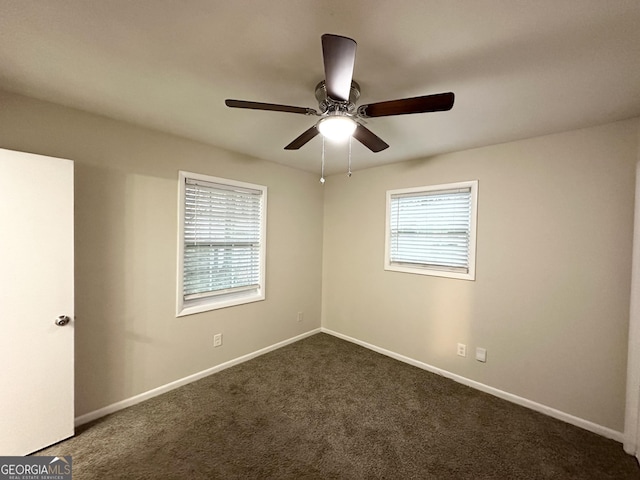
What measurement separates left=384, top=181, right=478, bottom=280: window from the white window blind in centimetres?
172

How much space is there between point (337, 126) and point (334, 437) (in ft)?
7.22

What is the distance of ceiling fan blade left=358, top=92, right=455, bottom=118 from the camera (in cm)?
123

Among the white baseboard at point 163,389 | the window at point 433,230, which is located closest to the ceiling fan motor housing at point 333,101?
the window at point 433,230

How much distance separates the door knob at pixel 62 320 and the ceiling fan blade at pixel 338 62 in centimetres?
230

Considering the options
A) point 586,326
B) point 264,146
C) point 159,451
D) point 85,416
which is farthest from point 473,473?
point 264,146

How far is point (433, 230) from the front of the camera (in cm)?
303

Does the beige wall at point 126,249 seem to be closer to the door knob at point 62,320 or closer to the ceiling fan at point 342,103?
the door knob at point 62,320

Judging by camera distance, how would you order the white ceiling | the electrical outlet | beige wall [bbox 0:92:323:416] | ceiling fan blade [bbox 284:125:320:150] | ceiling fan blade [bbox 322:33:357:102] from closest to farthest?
ceiling fan blade [bbox 322:33:357:102] < the white ceiling < ceiling fan blade [bbox 284:125:320:150] < beige wall [bbox 0:92:323:416] < the electrical outlet

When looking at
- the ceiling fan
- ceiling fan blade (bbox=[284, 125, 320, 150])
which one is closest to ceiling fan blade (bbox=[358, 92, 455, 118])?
the ceiling fan

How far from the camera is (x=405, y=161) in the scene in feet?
10.5

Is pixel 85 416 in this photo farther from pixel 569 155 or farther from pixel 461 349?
pixel 569 155

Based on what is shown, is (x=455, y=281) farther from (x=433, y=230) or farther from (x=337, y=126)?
(x=337, y=126)

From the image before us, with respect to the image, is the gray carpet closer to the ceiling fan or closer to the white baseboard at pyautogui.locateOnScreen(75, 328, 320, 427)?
the white baseboard at pyautogui.locateOnScreen(75, 328, 320, 427)

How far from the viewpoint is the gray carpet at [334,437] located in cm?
168
